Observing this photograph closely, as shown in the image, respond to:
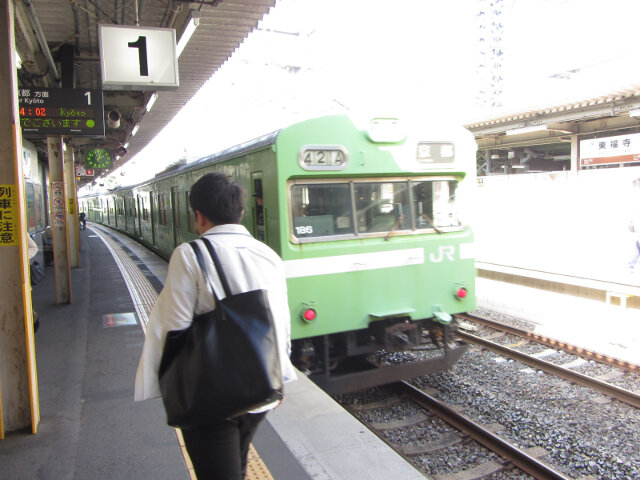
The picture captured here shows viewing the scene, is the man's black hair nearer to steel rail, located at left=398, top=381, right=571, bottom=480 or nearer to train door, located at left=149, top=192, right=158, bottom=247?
steel rail, located at left=398, top=381, right=571, bottom=480

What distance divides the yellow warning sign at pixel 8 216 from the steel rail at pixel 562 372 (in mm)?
5330

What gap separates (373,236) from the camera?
482cm

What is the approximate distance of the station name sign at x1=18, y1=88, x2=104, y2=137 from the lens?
6.80 meters

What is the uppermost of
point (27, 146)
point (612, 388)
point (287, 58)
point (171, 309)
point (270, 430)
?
point (287, 58)

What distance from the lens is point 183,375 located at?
1.75 meters

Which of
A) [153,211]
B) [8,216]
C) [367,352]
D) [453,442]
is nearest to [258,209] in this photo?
[367,352]

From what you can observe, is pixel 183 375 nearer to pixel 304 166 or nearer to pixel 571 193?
pixel 304 166

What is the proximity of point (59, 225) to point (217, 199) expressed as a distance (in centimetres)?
704

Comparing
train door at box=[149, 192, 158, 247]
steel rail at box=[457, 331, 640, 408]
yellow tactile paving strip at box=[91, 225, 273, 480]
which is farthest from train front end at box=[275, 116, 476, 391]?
train door at box=[149, 192, 158, 247]

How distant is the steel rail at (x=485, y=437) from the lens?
3666mm

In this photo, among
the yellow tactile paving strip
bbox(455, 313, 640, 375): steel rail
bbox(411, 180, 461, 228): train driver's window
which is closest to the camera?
the yellow tactile paving strip

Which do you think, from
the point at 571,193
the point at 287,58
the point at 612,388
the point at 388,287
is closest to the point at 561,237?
the point at 571,193

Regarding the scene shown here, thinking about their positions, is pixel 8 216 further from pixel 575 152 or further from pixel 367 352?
pixel 575 152

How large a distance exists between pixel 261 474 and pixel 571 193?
28.1 ft
